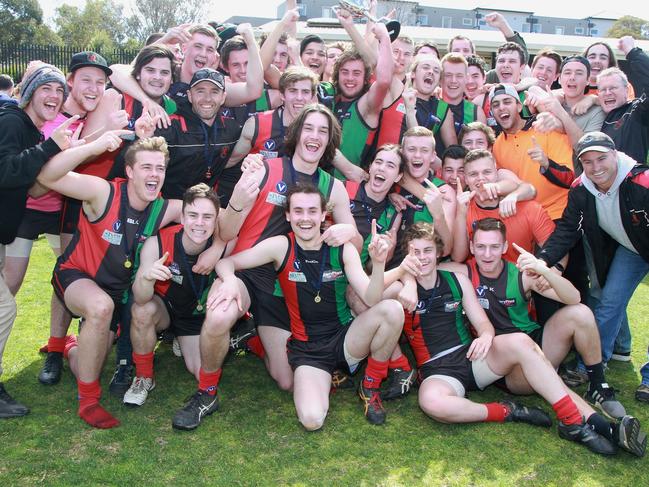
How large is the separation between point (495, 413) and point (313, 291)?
1.60 meters

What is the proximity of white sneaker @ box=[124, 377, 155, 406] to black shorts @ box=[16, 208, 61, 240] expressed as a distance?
1.59 metres

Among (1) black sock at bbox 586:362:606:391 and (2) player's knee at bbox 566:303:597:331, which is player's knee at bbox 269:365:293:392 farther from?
(1) black sock at bbox 586:362:606:391

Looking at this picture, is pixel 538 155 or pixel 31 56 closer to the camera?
pixel 538 155

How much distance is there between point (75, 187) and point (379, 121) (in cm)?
284

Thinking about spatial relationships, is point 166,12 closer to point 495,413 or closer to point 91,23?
point 91,23

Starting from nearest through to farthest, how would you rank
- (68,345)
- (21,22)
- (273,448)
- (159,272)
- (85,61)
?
(273,448), (159,272), (85,61), (68,345), (21,22)

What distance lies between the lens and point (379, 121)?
18.3ft

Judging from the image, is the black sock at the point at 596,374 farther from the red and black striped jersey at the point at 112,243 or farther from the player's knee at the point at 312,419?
the red and black striped jersey at the point at 112,243

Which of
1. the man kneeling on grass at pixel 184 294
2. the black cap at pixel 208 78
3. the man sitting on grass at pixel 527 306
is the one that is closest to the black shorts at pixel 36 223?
the man kneeling on grass at pixel 184 294

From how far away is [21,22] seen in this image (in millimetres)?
38156

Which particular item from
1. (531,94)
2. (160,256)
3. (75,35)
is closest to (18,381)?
(160,256)

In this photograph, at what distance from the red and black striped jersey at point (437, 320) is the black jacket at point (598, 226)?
0.82 metres

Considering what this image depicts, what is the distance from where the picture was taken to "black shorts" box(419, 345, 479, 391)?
4344 millimetres

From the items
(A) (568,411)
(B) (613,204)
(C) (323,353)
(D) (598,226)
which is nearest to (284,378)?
(C) (323,353)
